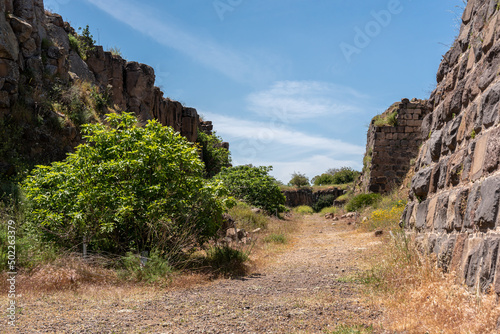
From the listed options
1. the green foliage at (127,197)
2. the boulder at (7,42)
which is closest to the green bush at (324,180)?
the boulder at (7,42)

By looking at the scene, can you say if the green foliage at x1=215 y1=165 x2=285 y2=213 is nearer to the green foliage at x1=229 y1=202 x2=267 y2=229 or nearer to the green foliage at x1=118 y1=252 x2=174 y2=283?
the green foliage at x1=229 y1=202 x2=267 y2=229

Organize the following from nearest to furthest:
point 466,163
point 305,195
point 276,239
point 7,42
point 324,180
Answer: point 466,163, point 276,239, point 7,42, point 305,195, point 324,180

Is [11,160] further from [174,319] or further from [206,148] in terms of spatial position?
[206,148]

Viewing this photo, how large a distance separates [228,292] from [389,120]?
15131mm

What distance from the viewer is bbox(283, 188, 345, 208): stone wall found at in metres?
33.7

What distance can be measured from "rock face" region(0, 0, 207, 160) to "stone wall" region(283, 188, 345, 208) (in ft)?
52.9

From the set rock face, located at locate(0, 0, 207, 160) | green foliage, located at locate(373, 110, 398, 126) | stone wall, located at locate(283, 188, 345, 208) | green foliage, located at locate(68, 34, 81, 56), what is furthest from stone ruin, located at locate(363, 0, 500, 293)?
stone wall, located at locate(283, 188, 345, 208)

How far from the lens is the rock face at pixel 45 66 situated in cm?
1131

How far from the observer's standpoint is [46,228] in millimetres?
6555

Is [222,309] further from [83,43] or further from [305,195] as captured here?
[305,195]

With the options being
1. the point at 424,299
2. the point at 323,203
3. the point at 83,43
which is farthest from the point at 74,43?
the point at 323,203

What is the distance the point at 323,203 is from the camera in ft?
107

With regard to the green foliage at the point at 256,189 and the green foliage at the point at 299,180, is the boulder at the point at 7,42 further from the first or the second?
the green foliage at the point at 299,180

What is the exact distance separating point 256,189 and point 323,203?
49.4ft
